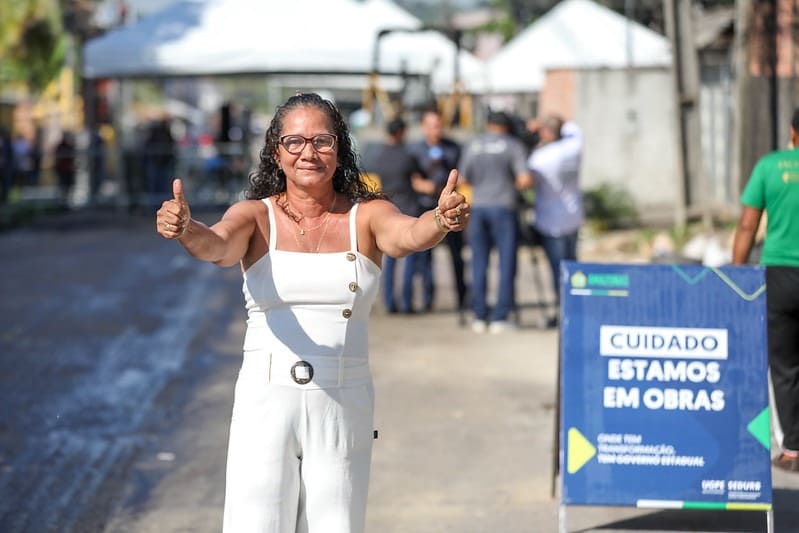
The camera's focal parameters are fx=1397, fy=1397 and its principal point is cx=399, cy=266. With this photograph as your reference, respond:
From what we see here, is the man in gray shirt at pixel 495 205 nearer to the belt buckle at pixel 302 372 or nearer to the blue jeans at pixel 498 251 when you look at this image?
the blue jeans at pixel 498 251

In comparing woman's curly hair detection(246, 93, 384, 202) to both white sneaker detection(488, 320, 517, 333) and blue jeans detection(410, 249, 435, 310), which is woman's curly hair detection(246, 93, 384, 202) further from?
blue jeans detection(410, 249, 435, 310)

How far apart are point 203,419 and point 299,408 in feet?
16.1

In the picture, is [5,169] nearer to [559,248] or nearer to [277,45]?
[277,45]

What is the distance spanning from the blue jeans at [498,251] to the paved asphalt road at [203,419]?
31 cm

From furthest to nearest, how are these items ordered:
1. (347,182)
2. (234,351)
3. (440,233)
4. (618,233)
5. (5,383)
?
(618,233)
(234,351)
(5,383)
(347,182)
(440,233)

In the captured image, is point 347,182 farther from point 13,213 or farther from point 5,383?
point 13,213

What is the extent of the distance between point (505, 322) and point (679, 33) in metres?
4.49

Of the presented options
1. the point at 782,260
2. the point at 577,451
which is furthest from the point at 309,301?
the point at 782,260

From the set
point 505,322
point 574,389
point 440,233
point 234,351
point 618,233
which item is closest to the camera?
point 440,233

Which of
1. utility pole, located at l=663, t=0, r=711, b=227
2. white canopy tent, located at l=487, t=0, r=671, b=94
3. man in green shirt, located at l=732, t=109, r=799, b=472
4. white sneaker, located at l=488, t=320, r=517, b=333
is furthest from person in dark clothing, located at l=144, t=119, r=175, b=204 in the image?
man in green shirt, located at l=732, t=109, r=799, b=472

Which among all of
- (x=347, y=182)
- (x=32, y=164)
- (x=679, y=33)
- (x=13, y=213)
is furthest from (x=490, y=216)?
(x=32, y=164)

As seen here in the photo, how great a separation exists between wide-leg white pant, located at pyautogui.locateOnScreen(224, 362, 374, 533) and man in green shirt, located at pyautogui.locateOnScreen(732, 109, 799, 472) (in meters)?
3.63

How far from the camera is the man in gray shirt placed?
11.9m

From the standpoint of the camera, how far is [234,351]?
11.4 metres
